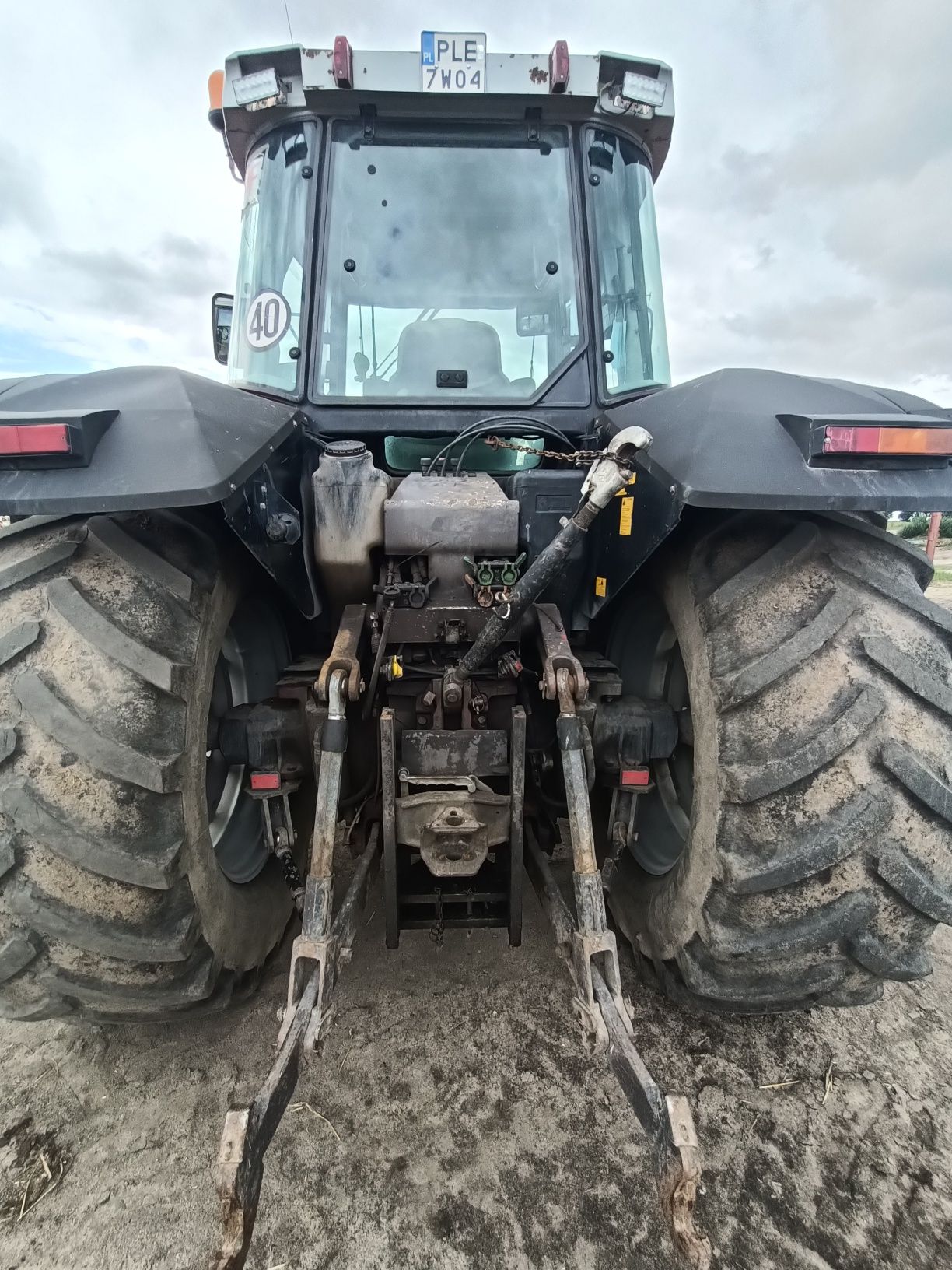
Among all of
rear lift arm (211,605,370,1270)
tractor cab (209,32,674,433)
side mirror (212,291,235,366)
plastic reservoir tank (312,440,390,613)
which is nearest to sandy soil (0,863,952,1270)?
rear lift arm (211,605,370,1270)

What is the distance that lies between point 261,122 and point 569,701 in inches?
87.1

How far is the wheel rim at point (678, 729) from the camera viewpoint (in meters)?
2.01

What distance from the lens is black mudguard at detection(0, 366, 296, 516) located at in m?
1.32

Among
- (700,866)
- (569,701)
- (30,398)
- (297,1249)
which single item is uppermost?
(30,398)

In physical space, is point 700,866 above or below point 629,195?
below

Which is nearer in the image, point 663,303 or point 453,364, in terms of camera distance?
point 453,364

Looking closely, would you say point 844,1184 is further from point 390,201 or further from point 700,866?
point 390,201

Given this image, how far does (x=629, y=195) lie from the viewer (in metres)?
2.46

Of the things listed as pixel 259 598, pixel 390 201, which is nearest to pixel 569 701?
pixel 259 598

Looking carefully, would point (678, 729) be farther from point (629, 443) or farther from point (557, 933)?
point (629, 443)

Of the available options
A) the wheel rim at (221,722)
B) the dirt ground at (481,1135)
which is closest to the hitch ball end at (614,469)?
the wheel rim at (221,722)

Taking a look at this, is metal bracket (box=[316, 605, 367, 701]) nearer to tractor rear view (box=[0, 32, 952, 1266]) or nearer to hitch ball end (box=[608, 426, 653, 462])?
tractor rear view (box=[0, 32, 952, 1266])

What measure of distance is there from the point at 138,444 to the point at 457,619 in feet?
2.61

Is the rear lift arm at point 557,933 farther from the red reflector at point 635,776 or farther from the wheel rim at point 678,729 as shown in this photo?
the wheel rim at point 678,729
